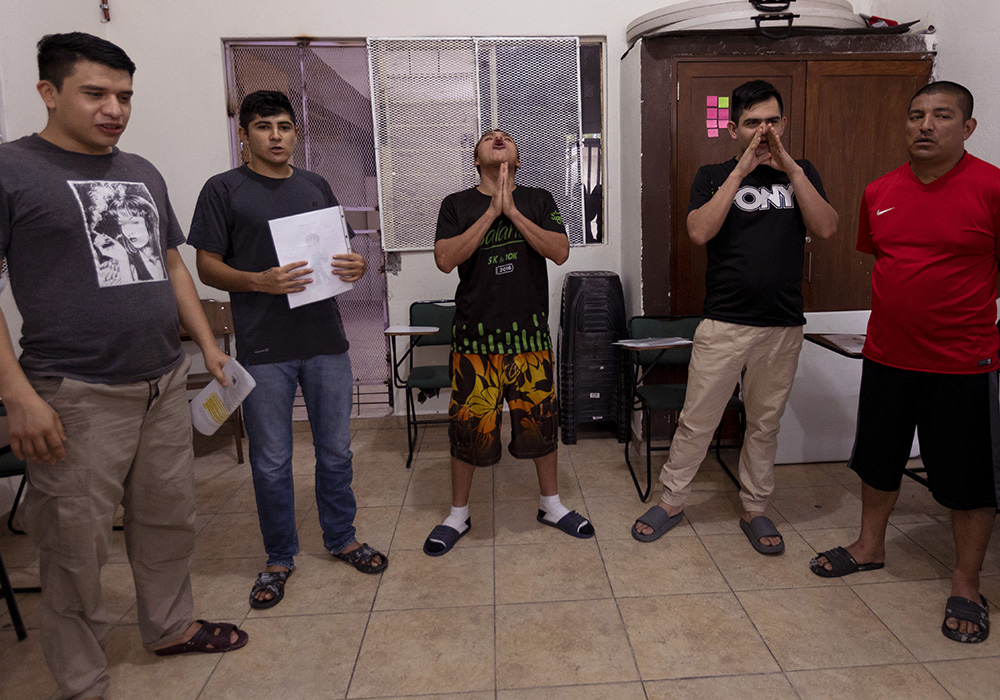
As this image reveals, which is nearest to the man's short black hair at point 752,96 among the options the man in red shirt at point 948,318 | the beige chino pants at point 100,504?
the man in red shirt at point 948,318

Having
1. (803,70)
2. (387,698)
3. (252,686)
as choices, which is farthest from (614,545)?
(803,70)

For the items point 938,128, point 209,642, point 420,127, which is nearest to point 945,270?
point 938,128

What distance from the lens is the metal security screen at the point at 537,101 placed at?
13.1 ft

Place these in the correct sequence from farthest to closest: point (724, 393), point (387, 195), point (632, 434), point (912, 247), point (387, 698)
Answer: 1. point (387, 195)
2. point (632, 434)
3. point (724, 393)
4. point (912, 247)
5. point (387, 698)

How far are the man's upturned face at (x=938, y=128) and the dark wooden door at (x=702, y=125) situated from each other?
1.53 metres

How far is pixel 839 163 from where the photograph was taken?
356cm

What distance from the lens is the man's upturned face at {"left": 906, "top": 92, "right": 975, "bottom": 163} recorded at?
6.43ft

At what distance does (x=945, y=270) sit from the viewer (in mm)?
1999

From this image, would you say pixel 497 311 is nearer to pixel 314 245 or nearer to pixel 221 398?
pixel 314 245

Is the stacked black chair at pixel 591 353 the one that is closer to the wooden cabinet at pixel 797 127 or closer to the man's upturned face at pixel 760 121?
the wooden cabinet at pixel 797 127

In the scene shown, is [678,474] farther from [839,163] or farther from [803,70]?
[803,70]

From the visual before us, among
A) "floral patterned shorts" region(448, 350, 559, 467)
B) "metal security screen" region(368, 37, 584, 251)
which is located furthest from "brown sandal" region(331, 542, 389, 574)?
"metal security screen" region(368, 37, 584, 251)

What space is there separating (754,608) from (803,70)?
288cm

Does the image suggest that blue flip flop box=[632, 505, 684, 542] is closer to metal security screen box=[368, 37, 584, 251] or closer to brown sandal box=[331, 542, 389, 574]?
brown sandal box=[331, 542, 389, 574]
